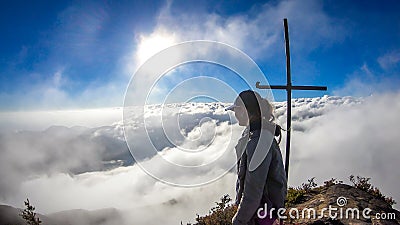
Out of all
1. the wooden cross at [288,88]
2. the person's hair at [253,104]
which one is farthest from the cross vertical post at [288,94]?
the person's hair at [253,104]

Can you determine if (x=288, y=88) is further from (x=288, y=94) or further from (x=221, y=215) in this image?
(x=221, y=215)

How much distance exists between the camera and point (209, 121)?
16.8 feet

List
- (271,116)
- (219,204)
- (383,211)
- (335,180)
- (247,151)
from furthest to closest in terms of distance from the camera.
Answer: (335,180) < (219,204) < (383,211) < (271,116) < (247,151)

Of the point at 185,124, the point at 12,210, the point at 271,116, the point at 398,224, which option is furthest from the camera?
the point at 12,210

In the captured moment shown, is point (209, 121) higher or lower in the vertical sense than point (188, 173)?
higher

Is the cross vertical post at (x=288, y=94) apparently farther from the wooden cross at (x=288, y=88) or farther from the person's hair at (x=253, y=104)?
the person's hair at (x=253, y=104)

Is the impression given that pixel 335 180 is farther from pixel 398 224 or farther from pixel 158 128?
pixel 158 128

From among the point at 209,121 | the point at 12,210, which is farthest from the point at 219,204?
the point at 12,210

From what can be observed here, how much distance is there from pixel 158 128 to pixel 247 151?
199cm

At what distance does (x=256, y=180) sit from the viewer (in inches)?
137

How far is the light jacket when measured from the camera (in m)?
3.49

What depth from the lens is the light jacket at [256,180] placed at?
11.5 feet

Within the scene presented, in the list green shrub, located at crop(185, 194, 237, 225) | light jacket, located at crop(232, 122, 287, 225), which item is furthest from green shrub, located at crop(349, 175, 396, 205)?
light jacket, located at crop(232, 122, 287, 225)

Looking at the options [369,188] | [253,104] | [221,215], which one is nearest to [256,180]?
[253,104]
